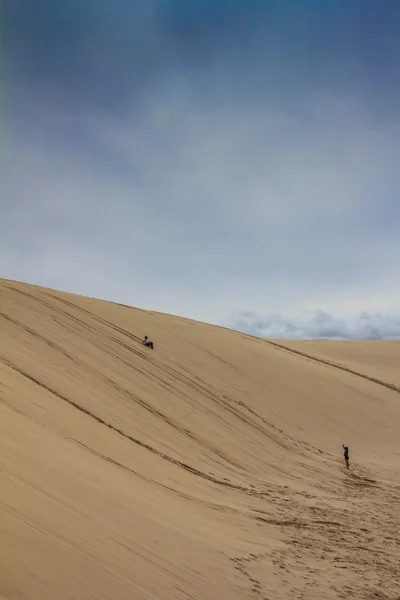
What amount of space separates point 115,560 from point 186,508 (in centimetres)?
266

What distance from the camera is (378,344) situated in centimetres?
3606

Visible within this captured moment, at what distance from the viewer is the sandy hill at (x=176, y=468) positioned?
186 inches

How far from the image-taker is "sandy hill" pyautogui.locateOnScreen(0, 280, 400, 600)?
4.72 metres

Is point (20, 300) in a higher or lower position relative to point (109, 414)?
higher

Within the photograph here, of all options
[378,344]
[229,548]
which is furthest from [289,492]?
[378,344]

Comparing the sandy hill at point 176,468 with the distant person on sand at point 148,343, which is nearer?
the sandy hill at point 176,468

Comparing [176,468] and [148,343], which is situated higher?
[148,343]

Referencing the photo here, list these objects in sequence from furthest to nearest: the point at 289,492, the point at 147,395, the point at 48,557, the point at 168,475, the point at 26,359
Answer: the point at 147,395 < the point at 26,359 < the point at 289,492 < the point at 168,475 < the point at 48,557

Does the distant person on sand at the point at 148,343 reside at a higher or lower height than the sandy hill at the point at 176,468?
higher

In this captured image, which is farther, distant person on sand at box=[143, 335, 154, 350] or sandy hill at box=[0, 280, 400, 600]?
distant person on sand at box=[143, 335, 154, 350]

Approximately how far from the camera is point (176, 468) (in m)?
9.00

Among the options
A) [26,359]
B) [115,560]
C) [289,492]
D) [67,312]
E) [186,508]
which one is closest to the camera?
[115,560]

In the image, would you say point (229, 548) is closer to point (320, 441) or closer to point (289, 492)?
point (289, 492)

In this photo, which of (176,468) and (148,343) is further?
(148,343)
